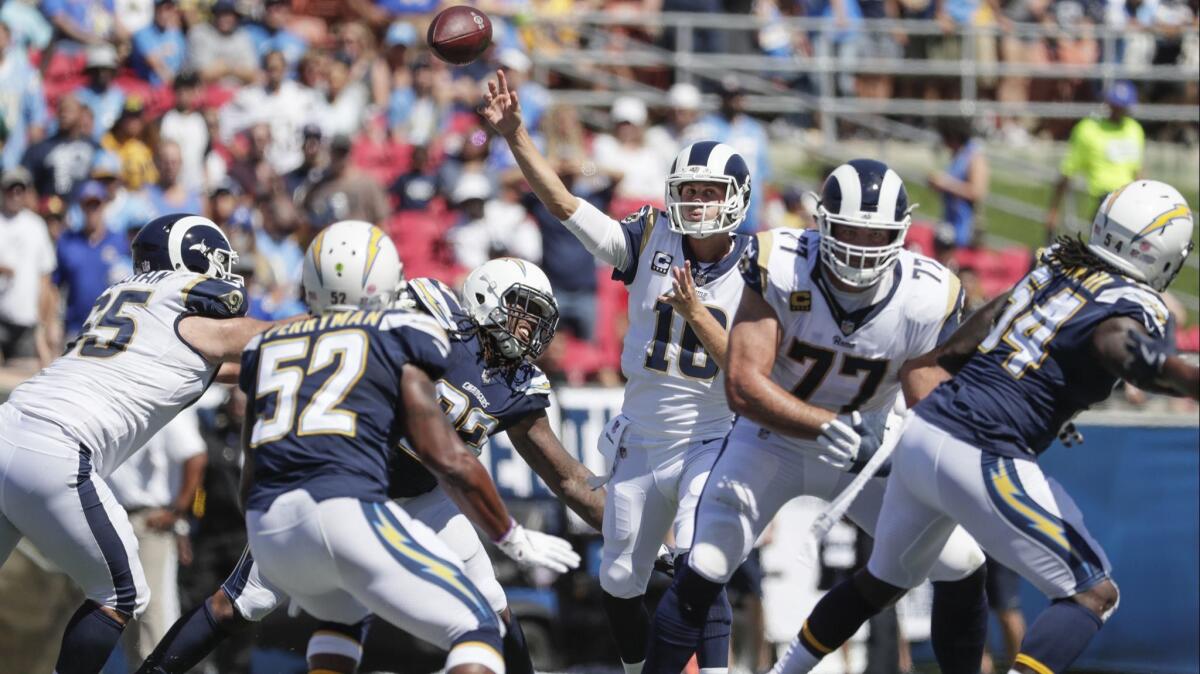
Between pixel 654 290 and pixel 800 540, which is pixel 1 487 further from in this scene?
pixel 800 540

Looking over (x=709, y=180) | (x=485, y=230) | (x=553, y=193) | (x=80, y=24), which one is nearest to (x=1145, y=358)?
(x=709, y=180)

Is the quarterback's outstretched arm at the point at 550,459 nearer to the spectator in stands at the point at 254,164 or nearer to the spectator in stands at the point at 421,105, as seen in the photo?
the spectator in stands at the point at 254,164

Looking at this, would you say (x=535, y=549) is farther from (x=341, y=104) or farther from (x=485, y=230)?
(x=341, y=104)

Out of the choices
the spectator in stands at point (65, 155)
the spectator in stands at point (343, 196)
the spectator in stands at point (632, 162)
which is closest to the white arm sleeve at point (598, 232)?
the spectator in stands at point (343, 196)

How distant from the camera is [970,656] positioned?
20.1 ft

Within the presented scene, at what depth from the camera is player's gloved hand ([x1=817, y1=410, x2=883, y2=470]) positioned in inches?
221

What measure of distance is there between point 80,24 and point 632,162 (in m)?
5.10

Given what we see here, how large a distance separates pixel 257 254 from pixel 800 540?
434cm

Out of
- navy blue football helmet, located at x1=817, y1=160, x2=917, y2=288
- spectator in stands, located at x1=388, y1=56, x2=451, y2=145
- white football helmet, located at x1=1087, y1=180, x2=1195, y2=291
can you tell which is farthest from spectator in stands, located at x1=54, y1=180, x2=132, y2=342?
white football helmet, located at x1=1087, y1=180, x2=1195, y2=291

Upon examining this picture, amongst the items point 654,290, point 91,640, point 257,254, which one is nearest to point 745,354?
point 654,290

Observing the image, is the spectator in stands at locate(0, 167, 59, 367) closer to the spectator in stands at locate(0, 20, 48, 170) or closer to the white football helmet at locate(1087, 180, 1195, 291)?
the spectator in stands at locate(0, 20, 48, 170)

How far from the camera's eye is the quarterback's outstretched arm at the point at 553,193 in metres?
6.63

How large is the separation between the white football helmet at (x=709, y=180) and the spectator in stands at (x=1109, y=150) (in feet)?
20.9

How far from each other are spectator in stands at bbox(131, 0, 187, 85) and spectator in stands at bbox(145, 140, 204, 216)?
1.89 meters
